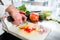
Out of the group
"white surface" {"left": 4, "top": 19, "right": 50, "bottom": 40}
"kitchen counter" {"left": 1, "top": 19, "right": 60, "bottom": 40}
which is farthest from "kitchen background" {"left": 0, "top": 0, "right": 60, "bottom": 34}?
"white surface" {"left": 4, "top": 19, "right": 50, "bottom": 40}

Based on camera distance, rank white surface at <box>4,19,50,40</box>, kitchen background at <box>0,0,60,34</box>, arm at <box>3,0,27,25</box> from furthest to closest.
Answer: kitchen background at <box>0,0,60,34</box>
arm at <box>3,0,27,25</box>
white surface at <box>4,19,50,40</box>

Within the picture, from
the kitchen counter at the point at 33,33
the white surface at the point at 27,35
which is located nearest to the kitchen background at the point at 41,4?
the kitchen counter at the point at 33,33

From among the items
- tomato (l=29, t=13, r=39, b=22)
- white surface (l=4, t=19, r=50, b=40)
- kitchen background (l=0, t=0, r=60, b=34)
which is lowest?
white surface (l=4, t=19, r=50, b=40)

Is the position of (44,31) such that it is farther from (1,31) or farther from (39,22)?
(1,31)

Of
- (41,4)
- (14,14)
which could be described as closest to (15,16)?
(14,14)

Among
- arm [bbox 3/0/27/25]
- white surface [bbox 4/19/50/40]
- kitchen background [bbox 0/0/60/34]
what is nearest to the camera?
white surface [bbox 4/19/50/40]

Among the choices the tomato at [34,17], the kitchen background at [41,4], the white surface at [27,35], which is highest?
the kitchen background at [41,4]

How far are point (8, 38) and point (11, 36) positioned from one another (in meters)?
0.03

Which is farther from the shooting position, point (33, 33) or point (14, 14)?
point (14, 14)

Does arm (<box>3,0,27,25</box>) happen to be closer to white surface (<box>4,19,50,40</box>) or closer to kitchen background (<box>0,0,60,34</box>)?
white surface (<box>4,19,50,40</box>)

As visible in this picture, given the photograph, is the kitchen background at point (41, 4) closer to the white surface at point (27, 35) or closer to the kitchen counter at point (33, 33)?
the kitchen counter at point (33, 33)

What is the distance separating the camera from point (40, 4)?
1.08 meters

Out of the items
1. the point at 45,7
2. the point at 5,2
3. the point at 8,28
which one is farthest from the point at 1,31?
the point at 45,7

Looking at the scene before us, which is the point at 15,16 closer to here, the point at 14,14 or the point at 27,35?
the point at 14,14
